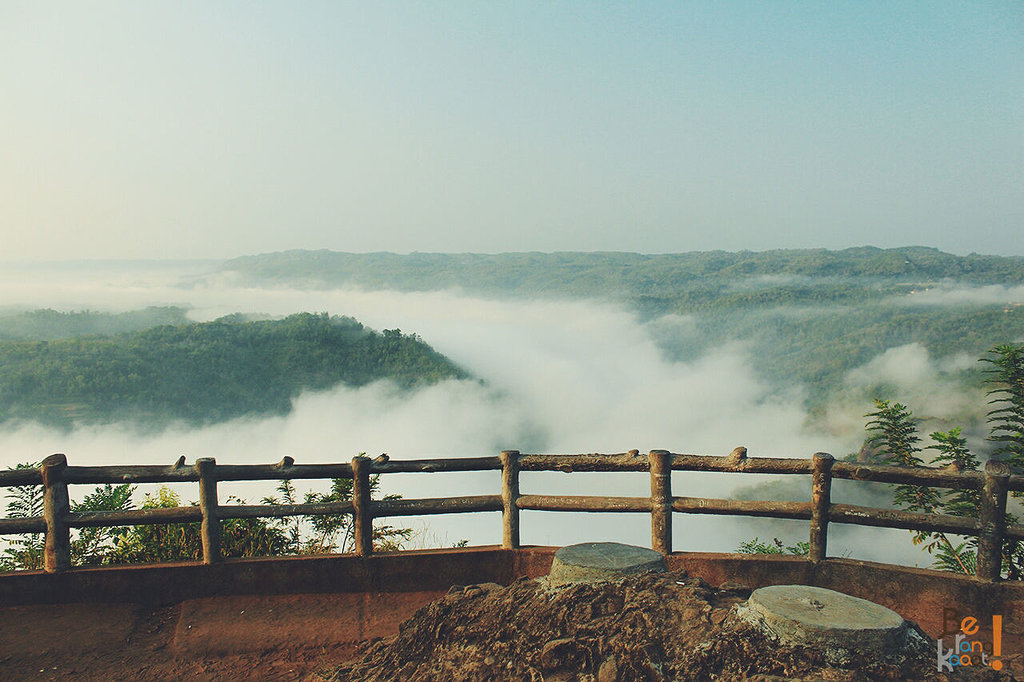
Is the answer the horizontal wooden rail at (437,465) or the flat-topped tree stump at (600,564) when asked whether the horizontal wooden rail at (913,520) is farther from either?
the horizontal wooden rail at (437,465)

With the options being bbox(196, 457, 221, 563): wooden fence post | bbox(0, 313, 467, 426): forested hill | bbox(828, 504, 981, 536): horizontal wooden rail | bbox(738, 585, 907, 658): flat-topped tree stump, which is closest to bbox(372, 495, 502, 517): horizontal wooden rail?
bbox(196, 457, 221, 563): wooden fence post

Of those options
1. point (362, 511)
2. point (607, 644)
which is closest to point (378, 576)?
point (362, 511)

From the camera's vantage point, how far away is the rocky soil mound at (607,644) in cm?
409

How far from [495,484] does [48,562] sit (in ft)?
520

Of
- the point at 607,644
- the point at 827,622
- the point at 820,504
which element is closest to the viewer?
the point at 827,622

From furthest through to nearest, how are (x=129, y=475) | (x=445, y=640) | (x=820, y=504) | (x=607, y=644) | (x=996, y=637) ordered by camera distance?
(x=129, y=475), (x=820, y=504), (x=996, y=637), (x=445, y=640), (x=607, y=644)

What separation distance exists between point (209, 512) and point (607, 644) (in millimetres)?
3831

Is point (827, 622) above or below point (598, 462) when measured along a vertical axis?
below

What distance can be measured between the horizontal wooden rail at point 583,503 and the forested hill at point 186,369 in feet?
356

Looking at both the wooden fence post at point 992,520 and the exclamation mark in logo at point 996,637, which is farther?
the wooden fence post at point 992,520

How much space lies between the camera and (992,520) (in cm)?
569

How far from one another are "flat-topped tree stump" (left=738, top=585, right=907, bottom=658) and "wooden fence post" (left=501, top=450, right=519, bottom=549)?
2417 mm

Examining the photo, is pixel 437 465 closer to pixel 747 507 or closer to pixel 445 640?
pixel 445 640

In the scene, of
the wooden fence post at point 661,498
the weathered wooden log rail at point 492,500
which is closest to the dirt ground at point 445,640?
the weathered wooden log rail at point 492,500
